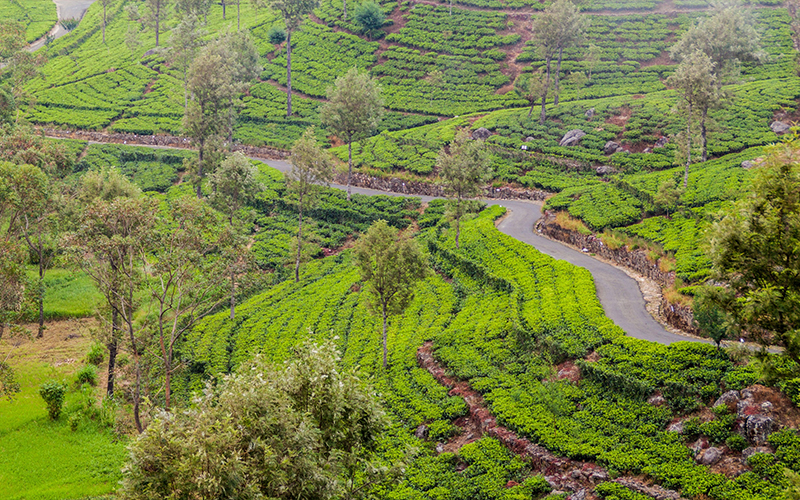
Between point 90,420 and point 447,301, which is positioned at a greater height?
point 447,301

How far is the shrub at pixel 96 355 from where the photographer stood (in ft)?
152

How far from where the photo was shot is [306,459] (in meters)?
16.3

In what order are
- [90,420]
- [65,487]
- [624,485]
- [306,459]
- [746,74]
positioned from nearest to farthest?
[306,459]
[624,485]
[65,487]
[90,420]
[746,74]

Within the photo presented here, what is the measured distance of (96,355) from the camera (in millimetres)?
46844

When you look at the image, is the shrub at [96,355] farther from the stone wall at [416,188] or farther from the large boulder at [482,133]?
the large boulder at [482,133]

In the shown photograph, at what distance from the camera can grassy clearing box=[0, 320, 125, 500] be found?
30172 mm

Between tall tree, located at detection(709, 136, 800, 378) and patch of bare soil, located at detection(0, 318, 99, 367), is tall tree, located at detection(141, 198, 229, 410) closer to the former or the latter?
patch of bare soil, located at detection(0, 318, 99, 367)

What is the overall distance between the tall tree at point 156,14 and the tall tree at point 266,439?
132041 millimetres

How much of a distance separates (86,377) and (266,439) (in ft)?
110

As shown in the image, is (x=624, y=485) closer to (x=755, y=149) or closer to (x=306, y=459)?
(x=306, y=459)

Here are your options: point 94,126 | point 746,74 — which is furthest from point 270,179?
point 746,74

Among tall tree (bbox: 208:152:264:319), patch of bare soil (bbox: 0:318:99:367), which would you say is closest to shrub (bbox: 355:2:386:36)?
tall tree (bbox: 208:152:264:319)

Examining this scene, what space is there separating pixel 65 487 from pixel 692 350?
3372cm

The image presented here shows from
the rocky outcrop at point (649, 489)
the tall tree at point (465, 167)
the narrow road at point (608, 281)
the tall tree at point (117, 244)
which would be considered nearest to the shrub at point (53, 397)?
the tall tree at point (117, 244)
